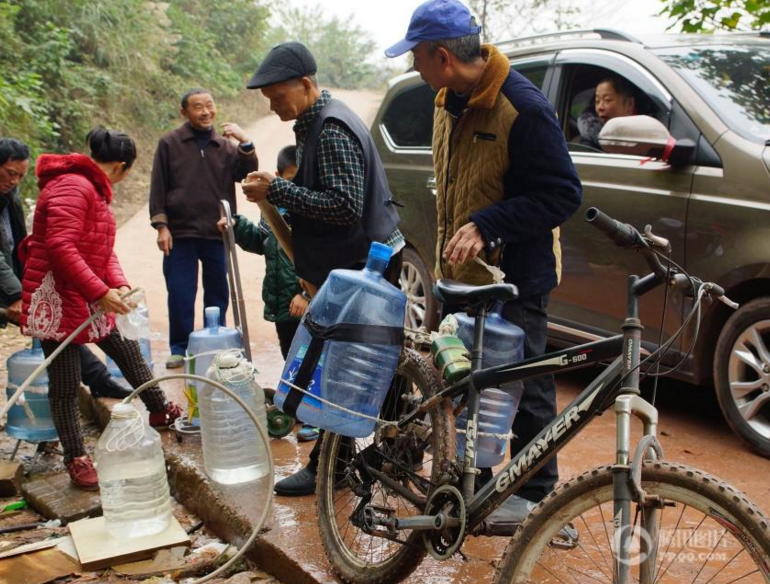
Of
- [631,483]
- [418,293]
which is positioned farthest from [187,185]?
[631,483]

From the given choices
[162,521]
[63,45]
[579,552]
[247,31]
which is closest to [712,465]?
[579,552]

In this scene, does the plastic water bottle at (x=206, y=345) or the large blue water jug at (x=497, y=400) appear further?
the plastic water bottle at (x=206, y=345)

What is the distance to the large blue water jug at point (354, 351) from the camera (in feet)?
9.44

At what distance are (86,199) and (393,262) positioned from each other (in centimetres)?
151

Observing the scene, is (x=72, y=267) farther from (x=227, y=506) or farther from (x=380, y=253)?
(x=380, y=253)

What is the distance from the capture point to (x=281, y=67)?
332cm

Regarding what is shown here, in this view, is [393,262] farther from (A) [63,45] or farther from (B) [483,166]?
(A) [63,45]

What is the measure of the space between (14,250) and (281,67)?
99.5 inches

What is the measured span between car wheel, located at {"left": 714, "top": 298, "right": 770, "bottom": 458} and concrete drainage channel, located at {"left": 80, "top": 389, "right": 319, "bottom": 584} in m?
2.38

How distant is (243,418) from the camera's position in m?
4.04

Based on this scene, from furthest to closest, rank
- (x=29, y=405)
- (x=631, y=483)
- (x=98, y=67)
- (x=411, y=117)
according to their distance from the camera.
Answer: (x=98, y=67) → (x=411, y=117) → (x=29, y=405) → (x=631, y=483)

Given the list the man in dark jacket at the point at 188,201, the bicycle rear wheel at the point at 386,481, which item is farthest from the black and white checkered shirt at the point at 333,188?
the man in dark jacket at the point at 188,201

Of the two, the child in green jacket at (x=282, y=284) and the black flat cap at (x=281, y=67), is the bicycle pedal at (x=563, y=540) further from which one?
the child in green jacket at (x=282, y=284)

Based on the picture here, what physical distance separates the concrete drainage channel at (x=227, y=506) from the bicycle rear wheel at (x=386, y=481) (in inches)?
7.8
